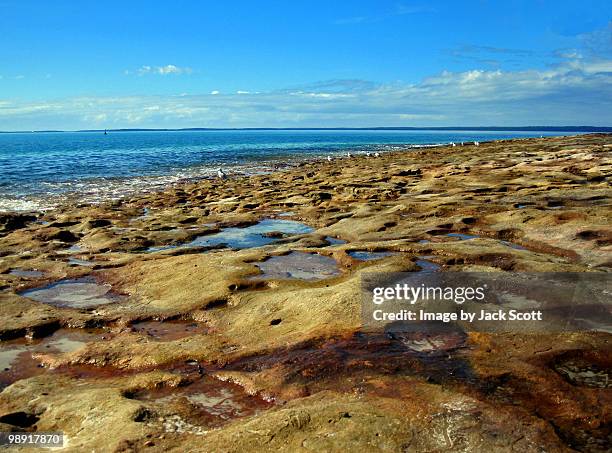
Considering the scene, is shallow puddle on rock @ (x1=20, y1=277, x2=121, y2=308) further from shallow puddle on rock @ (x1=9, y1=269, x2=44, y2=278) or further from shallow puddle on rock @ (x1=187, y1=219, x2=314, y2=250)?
shallow puddle on rock @ (x1=187, y1=219, x2=314, y2=250)

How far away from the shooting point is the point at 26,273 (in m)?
13.8

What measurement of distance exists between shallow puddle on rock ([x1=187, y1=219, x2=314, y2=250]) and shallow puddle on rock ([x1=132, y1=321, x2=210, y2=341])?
6.35 metres

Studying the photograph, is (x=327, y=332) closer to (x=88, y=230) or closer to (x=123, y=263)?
(x=123, y=263)

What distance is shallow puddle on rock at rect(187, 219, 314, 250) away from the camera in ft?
55.4

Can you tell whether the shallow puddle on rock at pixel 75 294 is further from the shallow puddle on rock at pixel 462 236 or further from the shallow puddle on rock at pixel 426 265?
the shallow puddle on rock at pixel 462 236

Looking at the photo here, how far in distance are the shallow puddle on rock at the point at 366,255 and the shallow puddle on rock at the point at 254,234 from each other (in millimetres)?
3787

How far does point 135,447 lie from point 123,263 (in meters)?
9.50

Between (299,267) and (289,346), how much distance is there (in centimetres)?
505

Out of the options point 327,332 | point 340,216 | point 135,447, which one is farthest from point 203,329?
point 340,216

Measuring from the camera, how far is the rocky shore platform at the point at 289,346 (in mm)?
5316

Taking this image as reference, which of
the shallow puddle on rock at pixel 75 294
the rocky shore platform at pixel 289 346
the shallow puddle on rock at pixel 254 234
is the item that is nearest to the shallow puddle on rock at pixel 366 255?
the rocky shore platform at pixel 289 346

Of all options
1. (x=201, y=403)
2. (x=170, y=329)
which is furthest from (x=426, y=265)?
(x=201, y=403)

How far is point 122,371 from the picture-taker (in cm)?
771

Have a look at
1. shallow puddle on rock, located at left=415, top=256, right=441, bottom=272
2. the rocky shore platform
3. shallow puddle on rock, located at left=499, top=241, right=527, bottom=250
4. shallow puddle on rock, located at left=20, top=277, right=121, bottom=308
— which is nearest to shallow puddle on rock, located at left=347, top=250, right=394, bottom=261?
the rocky shore platform
